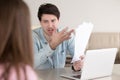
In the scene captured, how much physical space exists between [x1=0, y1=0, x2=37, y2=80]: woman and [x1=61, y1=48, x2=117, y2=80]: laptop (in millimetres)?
841

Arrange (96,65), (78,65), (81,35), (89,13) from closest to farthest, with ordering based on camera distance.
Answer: (96,65), (81,35), (78,65), (89,13)

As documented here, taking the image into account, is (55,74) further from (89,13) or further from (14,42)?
(89,13)

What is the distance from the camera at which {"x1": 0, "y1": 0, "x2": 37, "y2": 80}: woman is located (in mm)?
953

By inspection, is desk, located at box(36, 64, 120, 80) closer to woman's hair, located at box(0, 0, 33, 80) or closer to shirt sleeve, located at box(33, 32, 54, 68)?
shirt sleeve, located at box(33, 32, 54, 68)

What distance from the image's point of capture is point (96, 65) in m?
1.90

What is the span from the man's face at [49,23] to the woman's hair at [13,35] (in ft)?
4.62

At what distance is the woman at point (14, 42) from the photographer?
953mm

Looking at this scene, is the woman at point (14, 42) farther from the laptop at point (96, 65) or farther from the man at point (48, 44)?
the man at point (48, 44)

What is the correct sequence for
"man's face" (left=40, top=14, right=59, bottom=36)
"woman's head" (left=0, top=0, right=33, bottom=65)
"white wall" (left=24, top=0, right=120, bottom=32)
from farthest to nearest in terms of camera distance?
"white wall" (left=24, top=0, right=120, bottom=32) < "man's face" (left=40, top=14, right=59, bottom=36) < "woman's head" (left=0, top=0, right=33, bottom=65)

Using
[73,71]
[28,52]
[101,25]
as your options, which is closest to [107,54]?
[73,71]

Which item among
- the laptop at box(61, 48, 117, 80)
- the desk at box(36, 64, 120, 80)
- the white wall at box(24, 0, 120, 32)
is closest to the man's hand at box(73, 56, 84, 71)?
the desk at box(36, 64, 120, 80)

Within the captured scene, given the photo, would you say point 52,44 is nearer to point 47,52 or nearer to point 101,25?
point 47,52

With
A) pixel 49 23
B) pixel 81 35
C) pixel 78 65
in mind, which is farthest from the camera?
pixel 49 23

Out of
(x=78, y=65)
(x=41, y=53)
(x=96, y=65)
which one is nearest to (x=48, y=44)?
(x=41, y=53)
